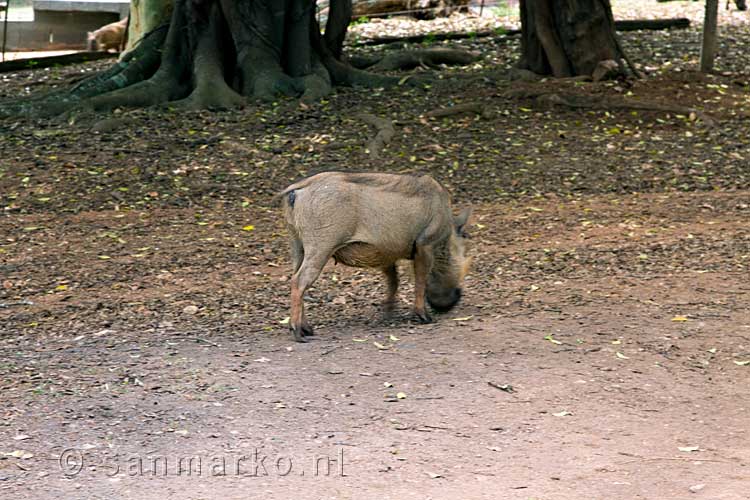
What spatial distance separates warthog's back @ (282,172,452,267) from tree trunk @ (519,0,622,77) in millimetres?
6742

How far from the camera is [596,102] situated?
1177 cm

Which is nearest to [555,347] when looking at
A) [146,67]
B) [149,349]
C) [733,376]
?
[733,376]

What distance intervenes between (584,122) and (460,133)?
138cm

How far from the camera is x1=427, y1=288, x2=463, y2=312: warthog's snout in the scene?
266 inches

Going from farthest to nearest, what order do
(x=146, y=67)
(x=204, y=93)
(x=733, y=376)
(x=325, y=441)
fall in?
(x=146, y=67) < (x=204, y=93) < (x=733, y=376) < (x=325, y=441)

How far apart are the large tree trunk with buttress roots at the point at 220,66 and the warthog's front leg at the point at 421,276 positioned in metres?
5.65

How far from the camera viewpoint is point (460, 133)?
36.2ft

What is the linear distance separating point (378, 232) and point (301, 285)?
549 millimetres

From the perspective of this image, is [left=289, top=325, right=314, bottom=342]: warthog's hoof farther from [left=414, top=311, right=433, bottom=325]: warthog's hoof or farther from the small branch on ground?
the small branch on ground

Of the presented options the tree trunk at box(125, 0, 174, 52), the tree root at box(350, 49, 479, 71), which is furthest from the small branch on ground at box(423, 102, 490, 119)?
the tree trunk at box(125, 0, 174, 52)

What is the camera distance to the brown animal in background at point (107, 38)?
17.8m

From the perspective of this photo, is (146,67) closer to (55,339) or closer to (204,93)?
(204,93)

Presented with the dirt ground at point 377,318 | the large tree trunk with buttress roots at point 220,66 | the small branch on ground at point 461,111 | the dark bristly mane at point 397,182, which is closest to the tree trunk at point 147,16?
the large tree trunk with buttress roots at point 220,66

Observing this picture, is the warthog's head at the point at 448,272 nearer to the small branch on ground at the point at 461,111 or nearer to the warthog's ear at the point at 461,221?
the warthog's ear at the point at 461,221
